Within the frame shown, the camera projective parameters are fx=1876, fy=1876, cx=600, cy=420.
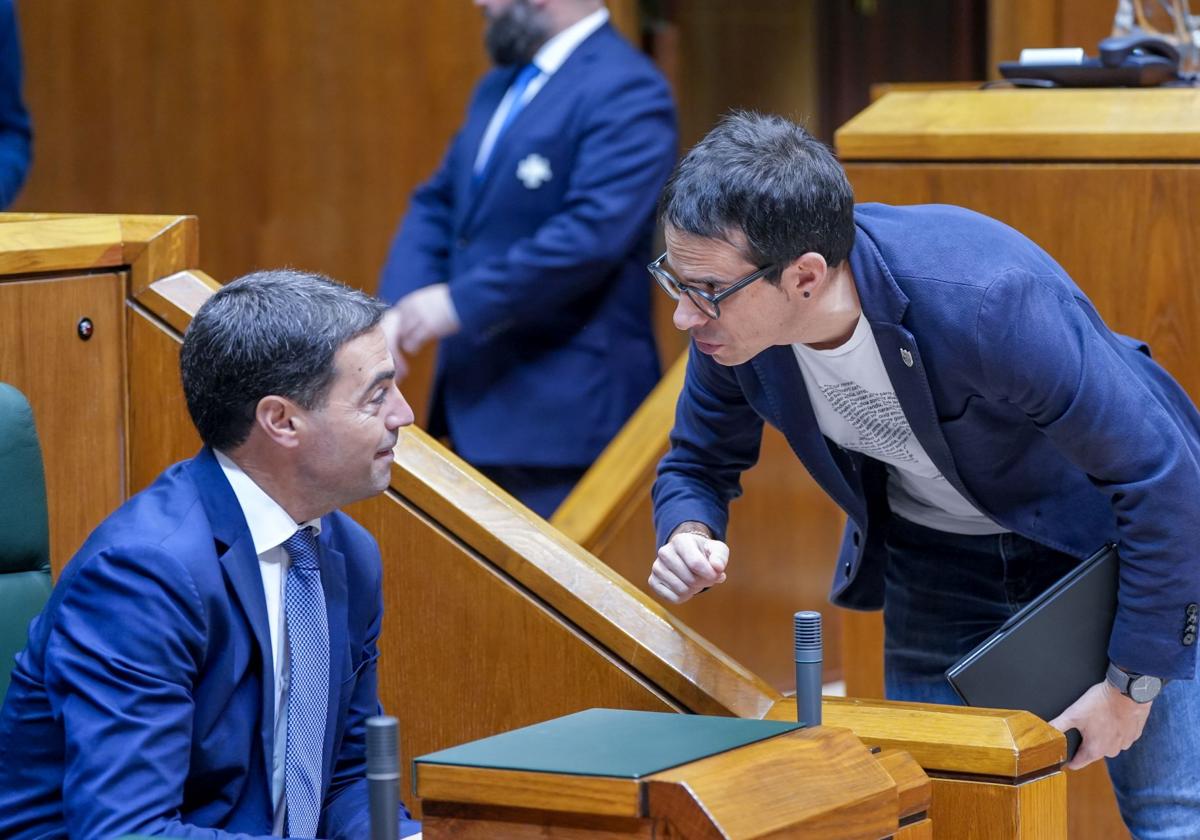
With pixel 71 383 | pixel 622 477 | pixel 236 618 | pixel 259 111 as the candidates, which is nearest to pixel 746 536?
pixel 622 477

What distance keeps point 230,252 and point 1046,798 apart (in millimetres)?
3672

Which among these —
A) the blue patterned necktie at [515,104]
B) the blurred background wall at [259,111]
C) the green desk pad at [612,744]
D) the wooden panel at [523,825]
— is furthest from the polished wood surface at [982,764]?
the blurred background wall at [259,111]

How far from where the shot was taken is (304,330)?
6.13 feet

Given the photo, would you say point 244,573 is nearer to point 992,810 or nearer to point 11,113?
point 992,810

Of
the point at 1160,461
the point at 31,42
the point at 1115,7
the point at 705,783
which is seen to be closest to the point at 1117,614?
the point at 1160,461

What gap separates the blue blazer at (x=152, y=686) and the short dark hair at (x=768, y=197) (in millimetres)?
552

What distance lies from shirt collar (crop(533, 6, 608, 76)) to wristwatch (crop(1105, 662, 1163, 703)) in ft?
5.97

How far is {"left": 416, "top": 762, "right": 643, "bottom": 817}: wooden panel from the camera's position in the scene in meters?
1.38

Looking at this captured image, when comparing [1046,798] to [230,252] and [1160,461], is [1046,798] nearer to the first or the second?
[1160,461]

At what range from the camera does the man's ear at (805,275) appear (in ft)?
6.18

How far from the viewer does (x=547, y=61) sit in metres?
3.46

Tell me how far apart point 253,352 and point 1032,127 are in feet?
4.48

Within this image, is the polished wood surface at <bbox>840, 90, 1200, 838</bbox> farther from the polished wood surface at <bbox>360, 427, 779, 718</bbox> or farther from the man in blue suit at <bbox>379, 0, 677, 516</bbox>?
the polished wood surface at <bbox>360, 427, 779, 718</bbox>

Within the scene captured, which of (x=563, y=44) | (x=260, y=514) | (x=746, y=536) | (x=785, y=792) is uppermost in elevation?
(x=563, y=44)
